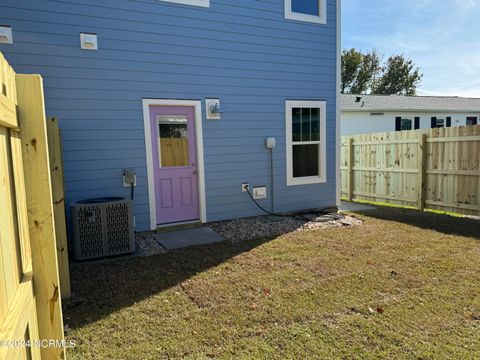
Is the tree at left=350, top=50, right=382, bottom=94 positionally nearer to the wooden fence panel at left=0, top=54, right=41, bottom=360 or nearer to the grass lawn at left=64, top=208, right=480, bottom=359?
the grass lawn at left=64, top=208, right=480, bottom=359

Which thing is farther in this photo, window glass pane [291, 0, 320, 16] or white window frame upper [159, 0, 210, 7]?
window glass pane [291, 0, 320, 16]

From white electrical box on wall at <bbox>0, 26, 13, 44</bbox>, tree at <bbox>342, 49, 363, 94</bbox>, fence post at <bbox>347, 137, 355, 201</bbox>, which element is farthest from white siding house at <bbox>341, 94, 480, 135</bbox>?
tree at <bbox>342, 49, 363, 94</bbox>

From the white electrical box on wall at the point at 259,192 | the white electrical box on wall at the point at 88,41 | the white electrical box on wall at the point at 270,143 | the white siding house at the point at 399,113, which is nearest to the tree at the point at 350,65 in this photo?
the white siding house at the point at 399,113

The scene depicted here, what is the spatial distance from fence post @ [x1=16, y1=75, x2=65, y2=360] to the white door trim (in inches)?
166

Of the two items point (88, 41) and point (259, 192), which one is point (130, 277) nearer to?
point (259, 192)

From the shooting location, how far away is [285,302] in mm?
3098

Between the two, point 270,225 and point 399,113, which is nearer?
point 270,225

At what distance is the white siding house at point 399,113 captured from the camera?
1591 centimetres

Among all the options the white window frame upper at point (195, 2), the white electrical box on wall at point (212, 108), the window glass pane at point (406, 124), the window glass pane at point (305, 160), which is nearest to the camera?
the white window frame upper at point (195, 2)

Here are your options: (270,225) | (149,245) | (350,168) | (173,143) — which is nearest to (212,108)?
(173,143)

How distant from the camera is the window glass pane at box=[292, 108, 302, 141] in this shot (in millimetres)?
6789

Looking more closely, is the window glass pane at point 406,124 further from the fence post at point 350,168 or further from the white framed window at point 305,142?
the white framed window at point 305,142

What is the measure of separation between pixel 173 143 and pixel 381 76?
115 ft

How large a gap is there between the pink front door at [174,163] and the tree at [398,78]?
34.1 metres
